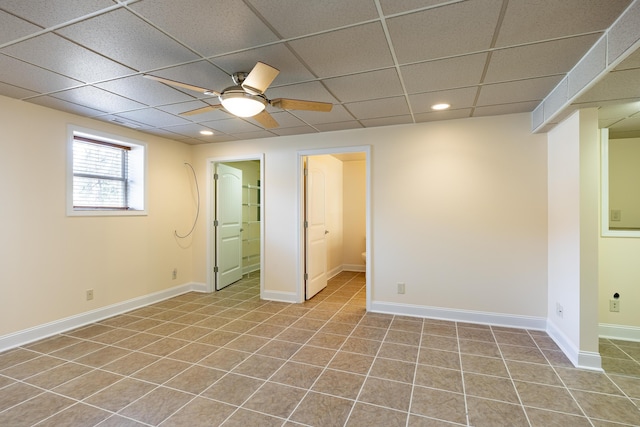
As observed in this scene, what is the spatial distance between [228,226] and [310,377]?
3399 millimetres

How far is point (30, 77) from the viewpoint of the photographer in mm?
2434

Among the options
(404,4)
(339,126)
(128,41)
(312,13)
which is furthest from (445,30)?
(339,126)

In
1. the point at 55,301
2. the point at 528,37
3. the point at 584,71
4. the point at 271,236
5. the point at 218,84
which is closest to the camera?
the point at 528,37

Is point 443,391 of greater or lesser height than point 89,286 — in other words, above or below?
below

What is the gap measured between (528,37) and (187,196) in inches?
182

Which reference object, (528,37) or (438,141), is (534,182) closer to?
(438,141)

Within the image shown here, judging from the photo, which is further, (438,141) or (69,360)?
(438,141)

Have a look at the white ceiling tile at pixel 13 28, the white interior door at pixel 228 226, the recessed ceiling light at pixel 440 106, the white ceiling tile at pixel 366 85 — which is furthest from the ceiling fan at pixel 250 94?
the white interior door at pixel 228 226

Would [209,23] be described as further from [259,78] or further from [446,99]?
[446,99]

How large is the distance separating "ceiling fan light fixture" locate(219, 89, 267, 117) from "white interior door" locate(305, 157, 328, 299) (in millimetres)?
2105

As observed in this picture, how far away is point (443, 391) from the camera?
7.11 feet

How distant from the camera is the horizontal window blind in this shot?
11.7 ft

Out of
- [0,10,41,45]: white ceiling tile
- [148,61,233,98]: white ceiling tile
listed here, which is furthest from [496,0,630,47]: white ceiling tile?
[0,10,41,45]: white ceiling tile

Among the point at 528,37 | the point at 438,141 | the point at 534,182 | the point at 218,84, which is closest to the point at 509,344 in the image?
the point at 534,182
